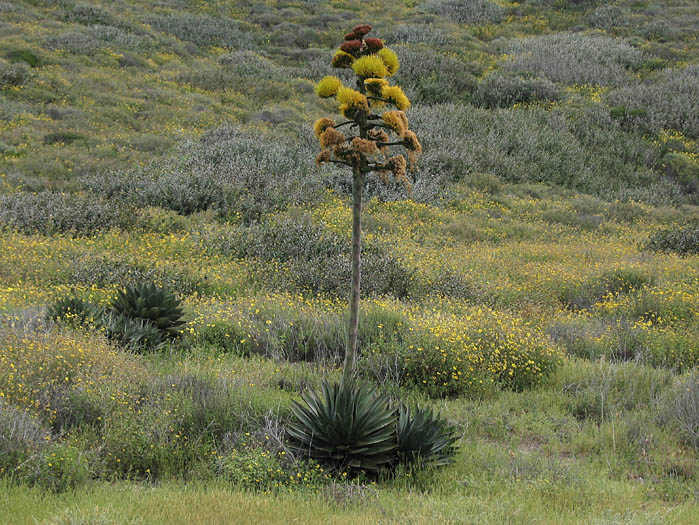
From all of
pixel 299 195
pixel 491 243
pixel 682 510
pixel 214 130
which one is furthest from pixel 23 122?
pixel 682 510

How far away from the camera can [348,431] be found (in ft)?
14.8

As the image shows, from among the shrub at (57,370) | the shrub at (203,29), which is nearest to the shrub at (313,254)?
the shrub at (57,370)

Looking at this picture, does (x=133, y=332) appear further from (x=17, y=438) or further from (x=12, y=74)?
(x=12, y=74)

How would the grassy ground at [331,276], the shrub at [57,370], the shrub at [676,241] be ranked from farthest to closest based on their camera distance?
the shrub at [676,241], the shrub at [57,370], the grassy ground at [331,276]

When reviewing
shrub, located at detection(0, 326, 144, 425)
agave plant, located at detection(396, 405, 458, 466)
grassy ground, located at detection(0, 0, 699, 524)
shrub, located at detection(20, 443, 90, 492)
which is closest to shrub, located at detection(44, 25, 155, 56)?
grassy ground, located at detection(0, 0, 699, 524)

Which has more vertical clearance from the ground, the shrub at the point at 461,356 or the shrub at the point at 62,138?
the shrub at the point at 62,138

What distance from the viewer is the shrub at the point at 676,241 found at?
43.8ft

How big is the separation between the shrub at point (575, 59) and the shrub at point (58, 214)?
19.6 m

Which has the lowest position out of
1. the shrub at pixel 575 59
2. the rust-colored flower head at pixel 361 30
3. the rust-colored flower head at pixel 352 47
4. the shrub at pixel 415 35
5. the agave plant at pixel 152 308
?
the agave plant at pixel 152 308

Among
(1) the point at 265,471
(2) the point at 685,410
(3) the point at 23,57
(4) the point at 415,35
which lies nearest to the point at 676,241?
(2) the point at 685,410

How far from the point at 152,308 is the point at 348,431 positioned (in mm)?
3363

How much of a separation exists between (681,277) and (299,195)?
8297mm

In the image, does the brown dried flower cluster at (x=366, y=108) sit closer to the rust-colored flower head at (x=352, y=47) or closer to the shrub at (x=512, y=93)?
the rust-colored flower head at (x=352, y=47)

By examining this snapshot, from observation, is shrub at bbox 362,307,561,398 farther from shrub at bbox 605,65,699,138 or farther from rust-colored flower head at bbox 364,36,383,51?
shrub at bbox 605,65,699,138
